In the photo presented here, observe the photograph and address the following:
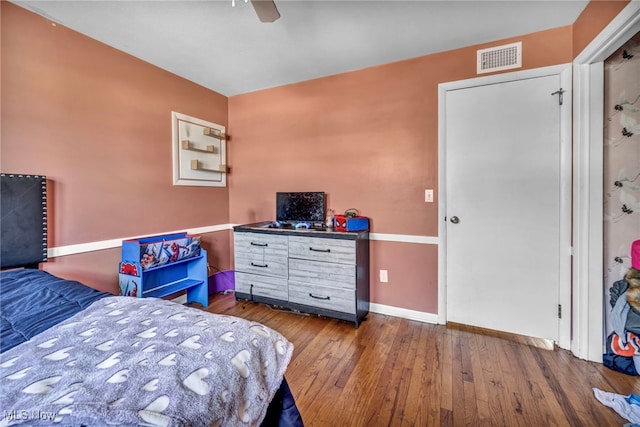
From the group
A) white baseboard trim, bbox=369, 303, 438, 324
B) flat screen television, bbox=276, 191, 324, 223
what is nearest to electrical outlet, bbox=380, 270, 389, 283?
white baseboard trim, bbox=369, 303, 438, 324

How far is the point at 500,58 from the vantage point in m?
2.18

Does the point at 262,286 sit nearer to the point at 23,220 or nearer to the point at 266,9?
the point at 23,220

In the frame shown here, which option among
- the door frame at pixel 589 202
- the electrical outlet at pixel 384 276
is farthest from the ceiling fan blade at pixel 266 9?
the electrical outlet at pixel 384 276

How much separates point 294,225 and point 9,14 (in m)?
2.54

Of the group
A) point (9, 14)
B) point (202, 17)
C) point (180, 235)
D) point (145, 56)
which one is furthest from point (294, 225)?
point (9, 14)

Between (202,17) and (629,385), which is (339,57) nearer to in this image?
(202,17)

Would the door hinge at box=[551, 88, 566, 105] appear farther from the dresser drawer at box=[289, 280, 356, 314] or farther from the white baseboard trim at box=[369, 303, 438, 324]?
the dresser drawer at box=[289, 280, 356, 314]

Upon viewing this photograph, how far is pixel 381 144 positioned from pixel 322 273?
4.63 ft

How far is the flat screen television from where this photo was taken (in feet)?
9.23

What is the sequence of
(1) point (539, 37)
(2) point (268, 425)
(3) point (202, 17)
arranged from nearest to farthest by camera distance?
(2) point (268, 425) → (3) point (202, 17) → (1) point (539, 37)

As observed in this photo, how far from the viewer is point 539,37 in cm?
206

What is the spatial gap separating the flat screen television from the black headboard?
1900 mm

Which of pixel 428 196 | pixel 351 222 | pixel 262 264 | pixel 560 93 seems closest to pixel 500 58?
pixel 560 93

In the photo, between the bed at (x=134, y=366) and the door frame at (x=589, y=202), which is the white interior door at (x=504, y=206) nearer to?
the door frame at (x=589, y=202)
